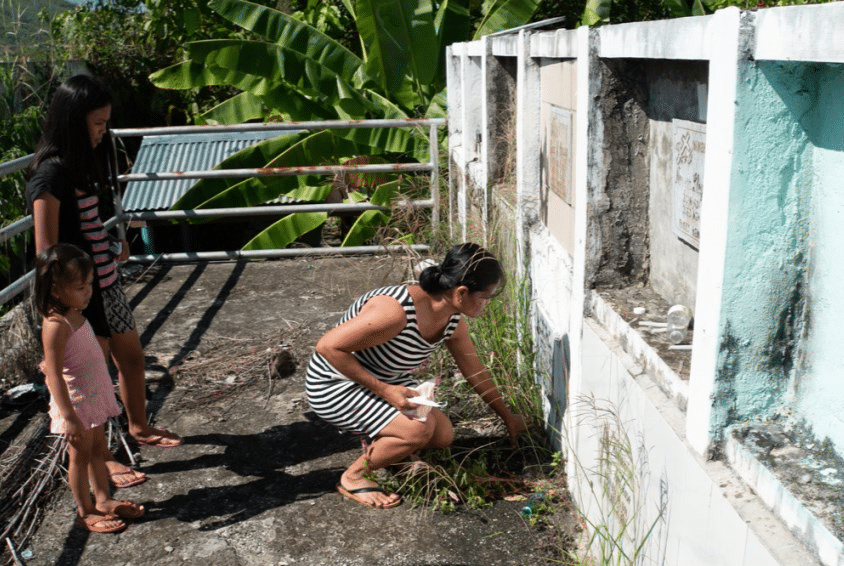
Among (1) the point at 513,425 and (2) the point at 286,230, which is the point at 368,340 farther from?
(2) the point at 286,230

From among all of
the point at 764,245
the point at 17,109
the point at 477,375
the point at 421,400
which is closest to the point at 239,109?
the point at 17,109

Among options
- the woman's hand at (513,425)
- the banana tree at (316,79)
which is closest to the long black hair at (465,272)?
the woman's hand at (513,425)

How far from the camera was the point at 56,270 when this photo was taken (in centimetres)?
331

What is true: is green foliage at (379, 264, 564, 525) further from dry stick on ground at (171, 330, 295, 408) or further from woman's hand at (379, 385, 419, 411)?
dry stick on ground at (171, 330, 295, 408)

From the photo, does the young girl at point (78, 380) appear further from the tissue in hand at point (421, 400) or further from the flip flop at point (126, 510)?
the tissue in hand at point (421, 400)

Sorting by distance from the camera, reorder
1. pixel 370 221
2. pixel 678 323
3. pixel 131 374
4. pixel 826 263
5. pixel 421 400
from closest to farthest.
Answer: pixel 826 263, pixel 678 323, pixel 421 400, pixel 131 374, pixel 370 221

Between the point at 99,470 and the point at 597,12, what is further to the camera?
the point at 597,12

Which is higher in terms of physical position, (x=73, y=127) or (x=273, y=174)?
(x=73, y=127)

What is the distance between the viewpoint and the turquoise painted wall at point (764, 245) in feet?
6.40

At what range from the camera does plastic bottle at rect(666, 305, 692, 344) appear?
2.71 meters

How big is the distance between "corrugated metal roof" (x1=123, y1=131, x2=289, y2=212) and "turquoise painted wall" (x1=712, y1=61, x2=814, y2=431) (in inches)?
289

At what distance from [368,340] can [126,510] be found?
122cm

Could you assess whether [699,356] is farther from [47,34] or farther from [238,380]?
[47,34]

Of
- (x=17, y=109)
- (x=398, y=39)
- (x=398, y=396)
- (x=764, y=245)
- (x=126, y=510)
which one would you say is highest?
(x=398, y=39)
